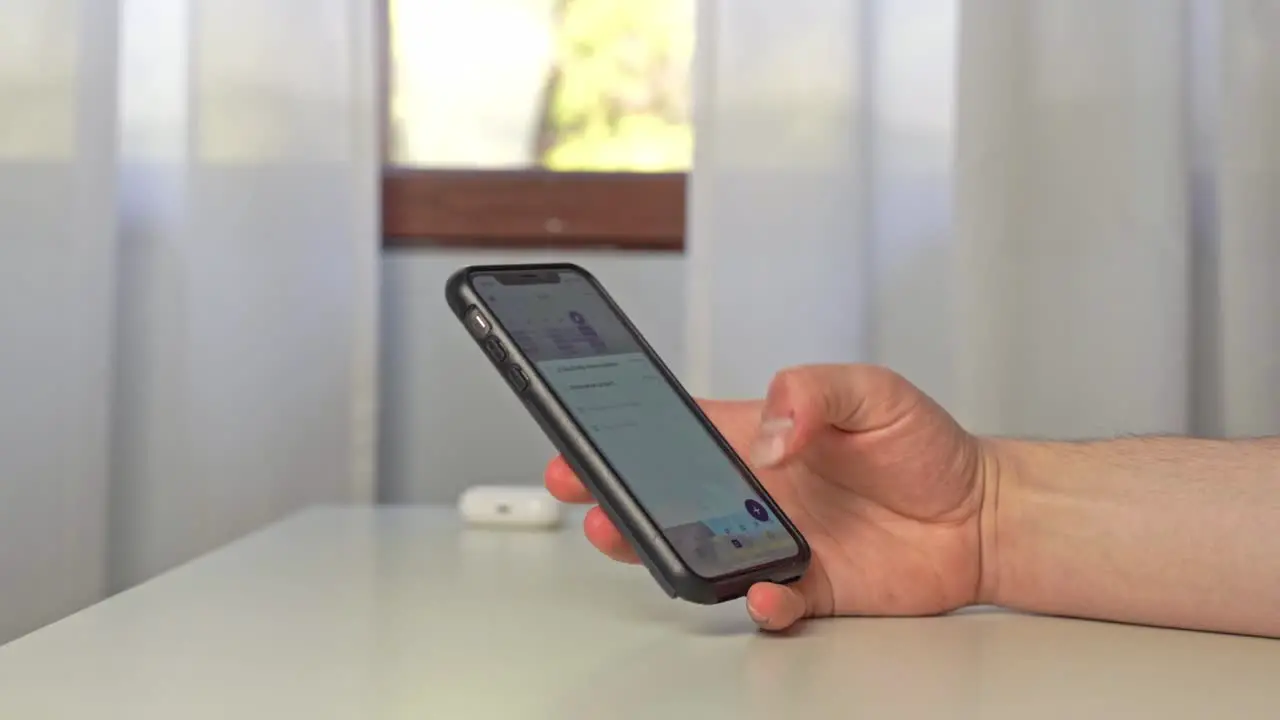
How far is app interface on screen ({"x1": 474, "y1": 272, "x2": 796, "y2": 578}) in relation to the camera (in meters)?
0.53

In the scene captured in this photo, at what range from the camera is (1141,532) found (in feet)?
1.93

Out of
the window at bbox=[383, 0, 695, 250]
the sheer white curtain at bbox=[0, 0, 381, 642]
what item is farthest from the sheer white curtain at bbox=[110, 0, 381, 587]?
the window at bbox=[383, 0, 695, 250]

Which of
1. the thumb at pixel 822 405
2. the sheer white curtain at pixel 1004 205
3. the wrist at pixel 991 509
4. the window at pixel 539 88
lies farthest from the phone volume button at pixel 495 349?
the window at pixel 539 88

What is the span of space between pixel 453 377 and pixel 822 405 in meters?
0.64

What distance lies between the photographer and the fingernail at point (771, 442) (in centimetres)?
50

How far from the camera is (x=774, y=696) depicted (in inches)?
17.0

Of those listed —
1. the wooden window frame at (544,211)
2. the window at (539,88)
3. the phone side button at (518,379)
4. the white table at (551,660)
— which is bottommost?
the white table at (551,660)

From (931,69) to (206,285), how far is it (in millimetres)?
641

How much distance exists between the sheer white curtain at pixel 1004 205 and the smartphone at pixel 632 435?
418mm

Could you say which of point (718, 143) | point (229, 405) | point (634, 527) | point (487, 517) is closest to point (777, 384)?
point (634, 527)

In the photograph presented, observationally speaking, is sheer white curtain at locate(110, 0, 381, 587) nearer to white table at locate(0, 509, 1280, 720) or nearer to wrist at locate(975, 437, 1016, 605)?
white table at locate(0, 509, 1280, 720)

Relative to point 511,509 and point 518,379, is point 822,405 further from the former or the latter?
point 511,509

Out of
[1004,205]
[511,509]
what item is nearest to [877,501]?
[511,509]

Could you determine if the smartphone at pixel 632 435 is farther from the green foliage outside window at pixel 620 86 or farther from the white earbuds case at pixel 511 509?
the green foliage outside window at pixel 620 86
